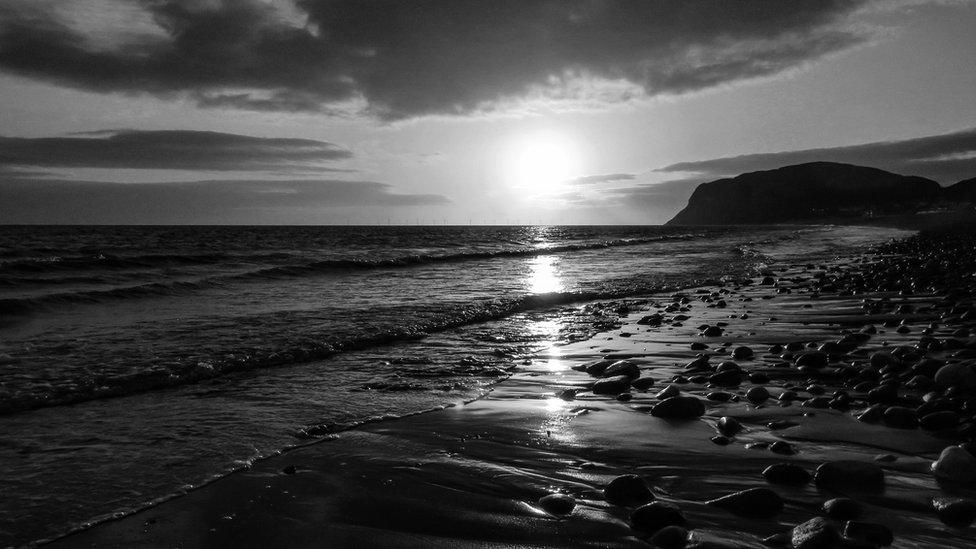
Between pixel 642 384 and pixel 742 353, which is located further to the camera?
pixel 742 353

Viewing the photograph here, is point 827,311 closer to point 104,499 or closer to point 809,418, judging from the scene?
point 809,418

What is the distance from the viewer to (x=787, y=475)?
3.41m

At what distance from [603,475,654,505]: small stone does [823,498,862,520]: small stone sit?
2.92 ft

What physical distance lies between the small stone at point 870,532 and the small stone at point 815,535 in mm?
73

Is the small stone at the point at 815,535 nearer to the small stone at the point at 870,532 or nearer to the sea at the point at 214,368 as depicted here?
the small stone at the point at 870,532

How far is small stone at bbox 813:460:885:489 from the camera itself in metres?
3.30

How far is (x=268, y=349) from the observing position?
26.2 feet

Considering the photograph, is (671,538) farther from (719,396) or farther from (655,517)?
(719,396)

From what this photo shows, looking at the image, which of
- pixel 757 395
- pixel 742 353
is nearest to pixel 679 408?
pixel 757 395

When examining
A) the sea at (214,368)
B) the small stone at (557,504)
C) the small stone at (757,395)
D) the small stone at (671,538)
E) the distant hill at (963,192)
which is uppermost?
the distant hill at (963,192)

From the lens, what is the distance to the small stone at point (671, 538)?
2.71 m

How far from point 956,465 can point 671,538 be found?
199 cm

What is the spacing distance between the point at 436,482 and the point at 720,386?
11.6 ft

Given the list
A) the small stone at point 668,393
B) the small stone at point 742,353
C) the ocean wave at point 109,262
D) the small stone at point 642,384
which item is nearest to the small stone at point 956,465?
the small stone at point 668,393
